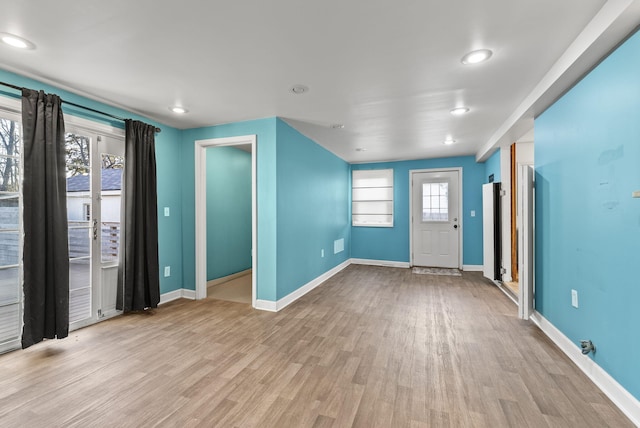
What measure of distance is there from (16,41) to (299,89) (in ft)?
6.81

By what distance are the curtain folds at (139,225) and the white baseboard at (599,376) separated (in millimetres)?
4214

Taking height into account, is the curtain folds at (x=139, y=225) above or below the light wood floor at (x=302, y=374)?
above

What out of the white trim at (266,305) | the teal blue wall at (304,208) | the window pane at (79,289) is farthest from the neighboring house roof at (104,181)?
the white trim at (266,305)

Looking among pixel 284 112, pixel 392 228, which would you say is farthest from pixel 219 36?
pixel 392 228

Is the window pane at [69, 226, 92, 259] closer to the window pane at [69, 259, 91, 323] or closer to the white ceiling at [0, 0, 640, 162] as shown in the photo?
the window pane at [69, 259, 91, 323]

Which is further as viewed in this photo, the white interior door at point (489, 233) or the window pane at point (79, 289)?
the white interior door at point (489, 233)

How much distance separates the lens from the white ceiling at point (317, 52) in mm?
1720

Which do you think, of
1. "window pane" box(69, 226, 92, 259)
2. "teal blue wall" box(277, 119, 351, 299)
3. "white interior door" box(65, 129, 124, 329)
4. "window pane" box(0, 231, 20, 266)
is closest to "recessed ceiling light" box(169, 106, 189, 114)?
"white interior door" box(65, 129, 124, 329)

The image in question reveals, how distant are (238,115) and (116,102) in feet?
4.22

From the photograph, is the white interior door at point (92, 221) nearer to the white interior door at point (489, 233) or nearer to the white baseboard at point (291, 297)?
the white baseboard at point (291, 297)

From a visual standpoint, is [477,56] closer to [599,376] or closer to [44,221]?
[599,376]

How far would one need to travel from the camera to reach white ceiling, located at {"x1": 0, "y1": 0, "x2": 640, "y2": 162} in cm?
172

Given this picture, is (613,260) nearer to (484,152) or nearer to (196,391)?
(196,391)

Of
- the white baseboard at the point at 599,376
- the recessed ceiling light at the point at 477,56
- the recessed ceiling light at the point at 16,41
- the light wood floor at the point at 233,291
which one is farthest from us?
the light wood floor at the point at 233,291
